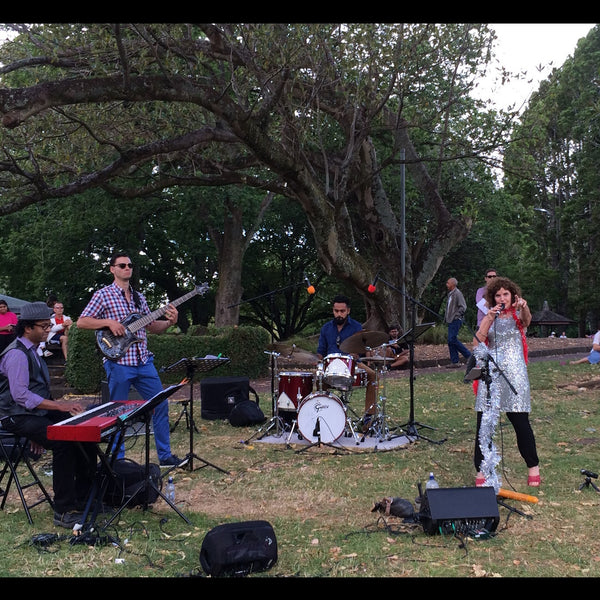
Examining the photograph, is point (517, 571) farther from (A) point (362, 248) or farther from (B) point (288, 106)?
(A) point (362, 248)

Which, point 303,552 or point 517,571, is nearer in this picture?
point 517,571

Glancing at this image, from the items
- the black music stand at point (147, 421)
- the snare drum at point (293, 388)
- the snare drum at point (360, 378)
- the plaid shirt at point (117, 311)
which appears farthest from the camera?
the snare drum at point (293, 388)

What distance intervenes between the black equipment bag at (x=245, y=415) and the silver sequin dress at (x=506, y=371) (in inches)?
174

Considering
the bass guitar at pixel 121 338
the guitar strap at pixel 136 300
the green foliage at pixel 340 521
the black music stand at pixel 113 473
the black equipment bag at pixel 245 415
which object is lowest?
the green foliage at pixel 340 521

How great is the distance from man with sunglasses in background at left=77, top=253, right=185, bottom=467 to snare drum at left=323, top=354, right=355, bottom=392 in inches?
84.8

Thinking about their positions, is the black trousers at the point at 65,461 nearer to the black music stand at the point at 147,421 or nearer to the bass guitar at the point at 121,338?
the black music stand at the point at 147,421

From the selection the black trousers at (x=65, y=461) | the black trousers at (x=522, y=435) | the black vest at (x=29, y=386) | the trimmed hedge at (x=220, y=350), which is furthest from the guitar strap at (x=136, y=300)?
the trimmed hedge at (x=220, y=350)

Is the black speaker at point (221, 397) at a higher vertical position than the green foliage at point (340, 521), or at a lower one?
higher

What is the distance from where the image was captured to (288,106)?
14.0 m

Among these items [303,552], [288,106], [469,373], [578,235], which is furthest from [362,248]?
[303,552]

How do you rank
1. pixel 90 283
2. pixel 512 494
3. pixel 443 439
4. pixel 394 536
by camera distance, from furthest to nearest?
1. pixel 90 283
2. pixel 443 439
3. pixel 512 494
4. pixel 394 536

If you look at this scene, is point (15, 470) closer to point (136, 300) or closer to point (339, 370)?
point (136, 300)

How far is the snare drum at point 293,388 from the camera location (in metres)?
8.97
